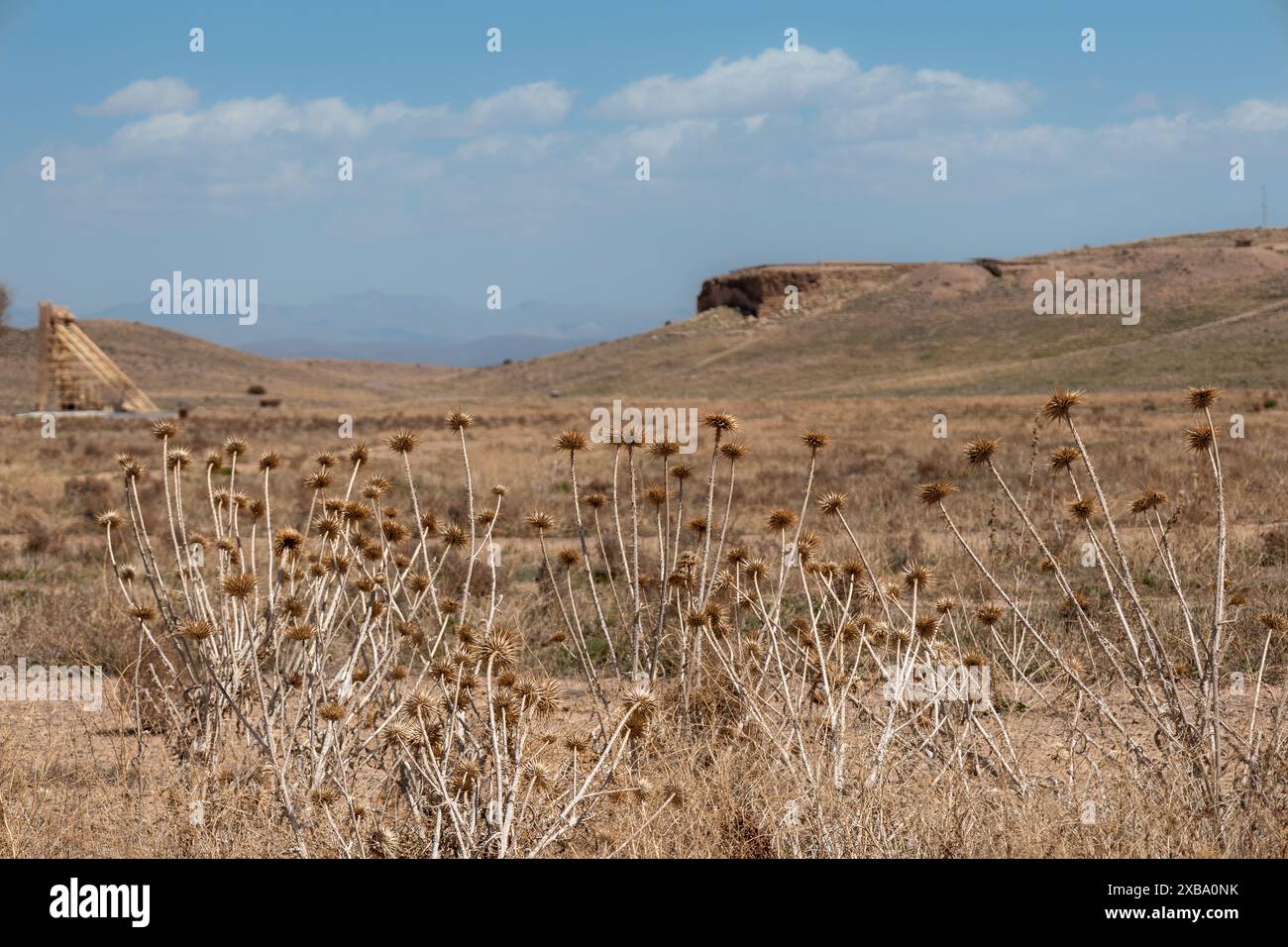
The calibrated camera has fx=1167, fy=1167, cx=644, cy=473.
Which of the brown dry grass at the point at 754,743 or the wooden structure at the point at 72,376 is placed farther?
the wooden structure at the point at 72,376

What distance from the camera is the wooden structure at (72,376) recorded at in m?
47.5

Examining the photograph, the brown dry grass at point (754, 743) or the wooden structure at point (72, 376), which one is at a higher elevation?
the wooden structure at point (72, 376)

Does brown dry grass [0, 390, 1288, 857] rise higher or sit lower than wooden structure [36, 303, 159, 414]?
lower

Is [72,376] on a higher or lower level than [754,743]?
higher

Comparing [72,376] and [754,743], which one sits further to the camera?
[72,376]

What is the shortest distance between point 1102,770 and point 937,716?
3.34 feet

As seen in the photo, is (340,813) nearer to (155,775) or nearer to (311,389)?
(155,775)

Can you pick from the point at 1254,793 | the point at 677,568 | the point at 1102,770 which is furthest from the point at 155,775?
the point at 1254,793

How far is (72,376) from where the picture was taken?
158 ft

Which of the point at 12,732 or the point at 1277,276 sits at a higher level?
the point at 1277,276

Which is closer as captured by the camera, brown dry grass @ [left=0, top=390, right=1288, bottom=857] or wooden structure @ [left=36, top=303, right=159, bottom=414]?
brown dry grass @ [left=0, top=390, right=1288, bottom=857]

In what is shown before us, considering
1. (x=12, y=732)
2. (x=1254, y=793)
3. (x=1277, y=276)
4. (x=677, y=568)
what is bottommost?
(x=12, y=732)

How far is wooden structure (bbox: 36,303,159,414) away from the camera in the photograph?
156ft

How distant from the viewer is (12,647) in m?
7.13
